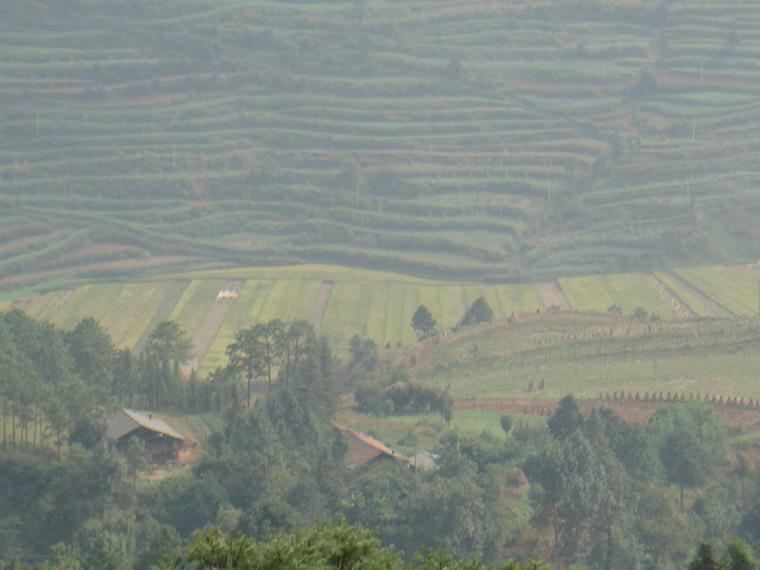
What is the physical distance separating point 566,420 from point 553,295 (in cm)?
6081

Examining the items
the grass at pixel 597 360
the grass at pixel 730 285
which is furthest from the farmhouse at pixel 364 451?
the grass at pixel 730 285

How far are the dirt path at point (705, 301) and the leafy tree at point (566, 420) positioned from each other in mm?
46736

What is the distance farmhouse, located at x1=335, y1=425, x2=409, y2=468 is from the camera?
80125 mm

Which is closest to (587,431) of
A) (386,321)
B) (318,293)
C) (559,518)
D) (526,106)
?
(559,518)

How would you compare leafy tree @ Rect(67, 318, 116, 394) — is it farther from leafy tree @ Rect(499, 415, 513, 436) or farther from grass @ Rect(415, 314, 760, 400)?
leafy tree @ Rect(499, 415, 513, 436)

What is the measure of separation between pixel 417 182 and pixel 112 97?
4308 centimetres

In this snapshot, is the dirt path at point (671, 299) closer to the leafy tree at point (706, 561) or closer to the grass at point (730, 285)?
the grass at point (730, 285)

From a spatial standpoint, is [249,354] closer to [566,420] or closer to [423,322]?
[566,420]

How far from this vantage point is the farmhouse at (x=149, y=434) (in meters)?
81.0

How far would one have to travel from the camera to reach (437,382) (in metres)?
107

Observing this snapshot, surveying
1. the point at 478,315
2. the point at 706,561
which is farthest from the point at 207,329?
the point at 706,561

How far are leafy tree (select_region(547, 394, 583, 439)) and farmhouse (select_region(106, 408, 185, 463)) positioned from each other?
63.0 feet

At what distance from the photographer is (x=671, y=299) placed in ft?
465

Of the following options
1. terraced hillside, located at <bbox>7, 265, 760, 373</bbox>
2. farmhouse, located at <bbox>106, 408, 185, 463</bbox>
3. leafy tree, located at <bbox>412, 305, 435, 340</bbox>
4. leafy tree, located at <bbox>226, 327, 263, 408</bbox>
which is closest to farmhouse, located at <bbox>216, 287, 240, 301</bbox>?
terraced hillside, located at <bbox>7, 265, 760, 373</bbox>
